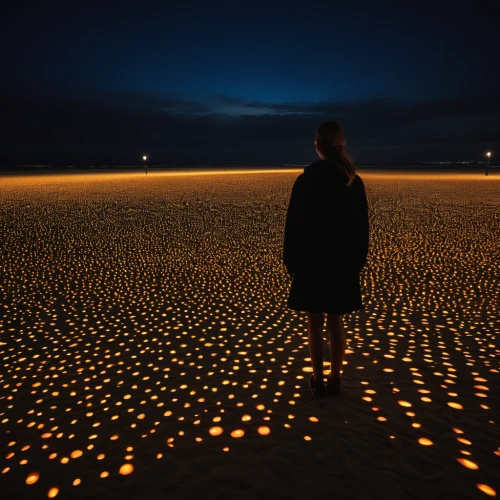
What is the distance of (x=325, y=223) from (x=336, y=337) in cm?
103

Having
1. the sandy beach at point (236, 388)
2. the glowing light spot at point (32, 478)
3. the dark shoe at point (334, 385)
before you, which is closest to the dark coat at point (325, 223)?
the dark shoe at point (334, 385)

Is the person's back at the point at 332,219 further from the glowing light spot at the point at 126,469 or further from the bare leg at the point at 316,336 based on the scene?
the glowing light spot at the point at 126,469

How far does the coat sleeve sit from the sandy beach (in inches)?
52.3

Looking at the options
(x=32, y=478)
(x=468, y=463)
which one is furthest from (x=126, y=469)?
(x=468, y=463)

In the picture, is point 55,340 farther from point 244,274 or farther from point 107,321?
point 244,274

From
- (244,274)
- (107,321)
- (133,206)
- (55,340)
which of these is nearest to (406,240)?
(244,274)

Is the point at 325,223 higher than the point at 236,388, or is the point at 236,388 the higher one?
the point at 325,223

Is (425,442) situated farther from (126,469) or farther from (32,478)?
(32,478)

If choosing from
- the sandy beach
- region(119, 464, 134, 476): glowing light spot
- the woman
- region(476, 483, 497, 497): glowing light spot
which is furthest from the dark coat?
region(119, 464, 134, 476): glowing light spot

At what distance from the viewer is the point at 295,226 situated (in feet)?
10.3

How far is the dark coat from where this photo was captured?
3.06 metres

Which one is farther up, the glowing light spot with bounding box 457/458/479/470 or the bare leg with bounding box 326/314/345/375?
the bare leg with bounding box 326/314/345/375

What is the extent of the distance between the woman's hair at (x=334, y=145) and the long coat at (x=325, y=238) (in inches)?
3.2

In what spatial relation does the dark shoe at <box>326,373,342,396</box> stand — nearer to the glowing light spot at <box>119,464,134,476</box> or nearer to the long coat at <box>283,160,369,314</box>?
the long coat at <box>283,160,369,314</box>
